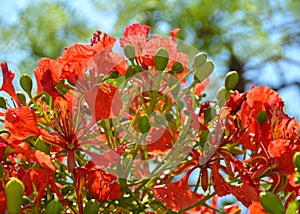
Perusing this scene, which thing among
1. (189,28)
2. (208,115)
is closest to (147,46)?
(208,115)

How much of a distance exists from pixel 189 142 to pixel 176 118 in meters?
0.06

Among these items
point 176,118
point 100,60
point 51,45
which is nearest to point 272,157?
point 176,118

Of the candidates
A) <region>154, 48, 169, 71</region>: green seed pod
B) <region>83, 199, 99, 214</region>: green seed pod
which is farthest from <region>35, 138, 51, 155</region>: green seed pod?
<region>154, 48, 169, 71</region>: green seed pod

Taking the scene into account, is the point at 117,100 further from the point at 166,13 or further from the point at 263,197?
the point at 166,13

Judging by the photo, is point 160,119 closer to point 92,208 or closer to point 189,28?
point 92,208

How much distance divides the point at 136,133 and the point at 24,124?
201mm

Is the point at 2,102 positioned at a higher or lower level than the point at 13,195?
higher

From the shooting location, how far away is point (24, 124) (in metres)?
0.84

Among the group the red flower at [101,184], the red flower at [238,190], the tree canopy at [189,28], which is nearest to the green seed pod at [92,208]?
the red flower at [101,184]

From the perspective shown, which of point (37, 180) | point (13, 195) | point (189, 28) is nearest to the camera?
point (13, 195)

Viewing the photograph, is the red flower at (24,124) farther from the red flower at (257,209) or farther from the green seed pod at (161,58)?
the red flower at (257,209)

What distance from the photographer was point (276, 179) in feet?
3.03

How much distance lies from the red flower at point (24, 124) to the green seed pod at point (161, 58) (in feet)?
0.68

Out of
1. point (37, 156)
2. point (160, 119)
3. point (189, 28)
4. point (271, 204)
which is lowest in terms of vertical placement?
point (271, 204)
